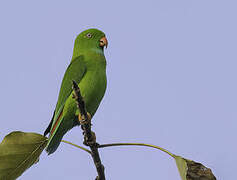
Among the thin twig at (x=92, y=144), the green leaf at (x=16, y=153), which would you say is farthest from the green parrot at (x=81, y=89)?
the thin twig at (x=92, y=144)

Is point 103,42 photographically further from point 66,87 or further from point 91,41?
point 66,87

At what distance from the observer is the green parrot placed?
12.9 feet

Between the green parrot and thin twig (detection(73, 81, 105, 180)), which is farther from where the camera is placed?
the green parrot

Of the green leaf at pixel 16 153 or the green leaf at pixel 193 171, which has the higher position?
the green leaf at pixel 16 153

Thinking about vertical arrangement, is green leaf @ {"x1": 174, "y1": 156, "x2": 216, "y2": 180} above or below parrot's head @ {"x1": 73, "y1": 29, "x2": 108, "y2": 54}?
below

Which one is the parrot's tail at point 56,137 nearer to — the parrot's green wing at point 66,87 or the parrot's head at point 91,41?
the parrot's green wing at point 66,87

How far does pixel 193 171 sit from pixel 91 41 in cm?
271

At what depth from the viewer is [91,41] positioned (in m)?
4.94

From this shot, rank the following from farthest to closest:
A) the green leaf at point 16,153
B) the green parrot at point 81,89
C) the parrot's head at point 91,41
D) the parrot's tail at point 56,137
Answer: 1. the parrot's head at point 91,41
2. the green parrot at point 81,89
3. the parrot's tail at point 56,137
4. the green leaf at point 16,153

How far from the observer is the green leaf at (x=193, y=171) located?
2.85 m

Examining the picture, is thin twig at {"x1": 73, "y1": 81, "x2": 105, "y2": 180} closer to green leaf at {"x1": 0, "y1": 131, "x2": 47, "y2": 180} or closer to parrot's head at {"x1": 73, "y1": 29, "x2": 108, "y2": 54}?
green leaf at {"x1": 0, "y1": 131, "x2": 47, "y2": 180}

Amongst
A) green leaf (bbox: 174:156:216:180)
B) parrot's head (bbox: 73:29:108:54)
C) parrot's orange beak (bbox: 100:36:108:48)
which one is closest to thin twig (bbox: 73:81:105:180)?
green leaf (bbox: 174:156:216:180)

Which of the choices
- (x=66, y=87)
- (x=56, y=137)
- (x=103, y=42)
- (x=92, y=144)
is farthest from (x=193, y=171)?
(x=103, y=42)

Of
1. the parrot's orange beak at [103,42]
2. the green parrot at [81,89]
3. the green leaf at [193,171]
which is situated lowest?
the green leaf at [193,171]
